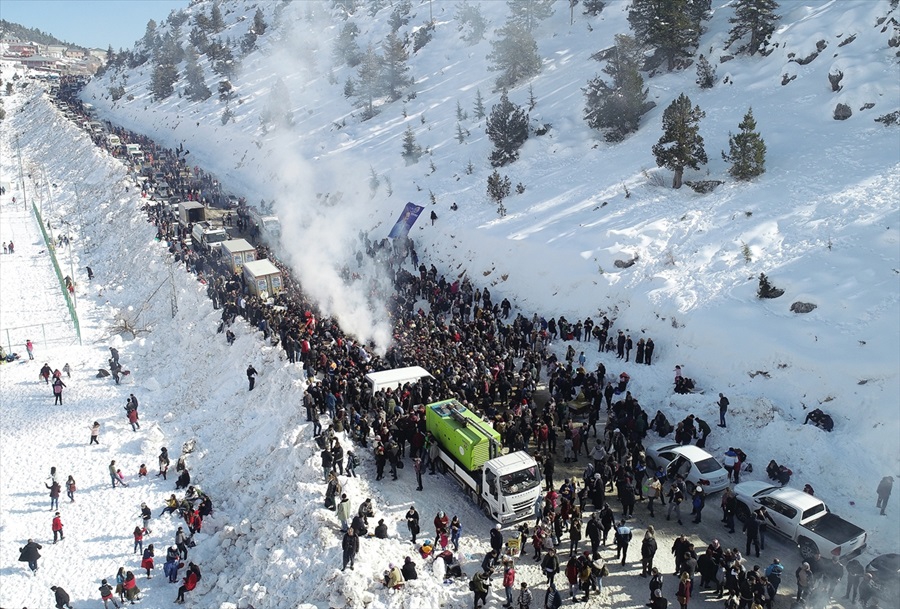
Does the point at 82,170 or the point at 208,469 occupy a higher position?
the point at 82,170

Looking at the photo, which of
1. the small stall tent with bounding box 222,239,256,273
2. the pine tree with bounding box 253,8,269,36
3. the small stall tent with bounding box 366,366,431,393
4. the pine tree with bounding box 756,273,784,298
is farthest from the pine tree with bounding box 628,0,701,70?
the pine tree with bounding box 253,8,269,36

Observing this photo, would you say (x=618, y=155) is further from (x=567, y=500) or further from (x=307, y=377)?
(x=567, y=500)

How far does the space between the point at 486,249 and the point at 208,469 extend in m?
18.3

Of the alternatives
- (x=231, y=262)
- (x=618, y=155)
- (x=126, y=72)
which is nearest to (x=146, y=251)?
(x=231, y=262)

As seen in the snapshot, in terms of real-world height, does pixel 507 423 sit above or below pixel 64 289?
below

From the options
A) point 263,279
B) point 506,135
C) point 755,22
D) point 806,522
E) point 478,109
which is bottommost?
point 806,522

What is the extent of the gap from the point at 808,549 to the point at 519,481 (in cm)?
697

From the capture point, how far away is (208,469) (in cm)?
2184

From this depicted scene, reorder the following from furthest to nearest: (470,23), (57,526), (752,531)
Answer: (470,23) → (57,526) → (752,531)

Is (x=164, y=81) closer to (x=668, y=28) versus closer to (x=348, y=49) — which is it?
(x=348, y=49)

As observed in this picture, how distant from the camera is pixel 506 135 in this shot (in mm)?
41281

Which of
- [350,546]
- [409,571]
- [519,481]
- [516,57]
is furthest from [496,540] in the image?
[516,57]

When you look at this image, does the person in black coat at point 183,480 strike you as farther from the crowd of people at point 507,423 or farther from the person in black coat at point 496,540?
the person in black coat at point 496,540

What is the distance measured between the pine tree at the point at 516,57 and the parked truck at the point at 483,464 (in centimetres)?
3935
